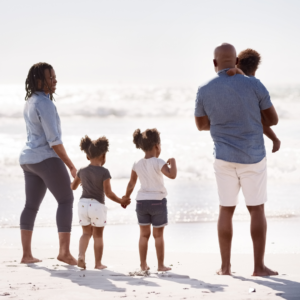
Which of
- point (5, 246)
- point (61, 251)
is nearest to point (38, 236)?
point (5, 246)

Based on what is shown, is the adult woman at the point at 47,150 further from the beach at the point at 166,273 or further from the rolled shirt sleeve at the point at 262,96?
the rolled shirt sleeve at the point at 262,96

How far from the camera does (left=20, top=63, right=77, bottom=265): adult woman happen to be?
4.23 metres

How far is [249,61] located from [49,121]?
1668mm

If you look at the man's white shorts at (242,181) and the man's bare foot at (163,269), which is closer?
the man's white shorts at (242,181)

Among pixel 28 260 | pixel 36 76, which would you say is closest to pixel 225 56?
pixel 36 76

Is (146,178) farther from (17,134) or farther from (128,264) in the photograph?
(17,134)

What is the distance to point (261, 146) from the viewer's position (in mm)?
3625

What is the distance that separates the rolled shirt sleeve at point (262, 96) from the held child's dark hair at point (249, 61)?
298 mm

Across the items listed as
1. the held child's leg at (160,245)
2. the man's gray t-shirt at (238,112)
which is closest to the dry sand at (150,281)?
the held child's leg at (160,245)

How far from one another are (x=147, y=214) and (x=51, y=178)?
2.81 ft

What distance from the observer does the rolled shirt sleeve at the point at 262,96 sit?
140 inches

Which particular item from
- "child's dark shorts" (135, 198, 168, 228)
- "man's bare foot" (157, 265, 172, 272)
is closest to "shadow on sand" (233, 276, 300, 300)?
"man's bare foot" (157, 265, 172, 272)

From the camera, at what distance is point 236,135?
141 inches

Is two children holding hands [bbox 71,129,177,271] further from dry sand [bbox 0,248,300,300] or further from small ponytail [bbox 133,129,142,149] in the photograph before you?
dry sand [bbox 0,248,300,300]
